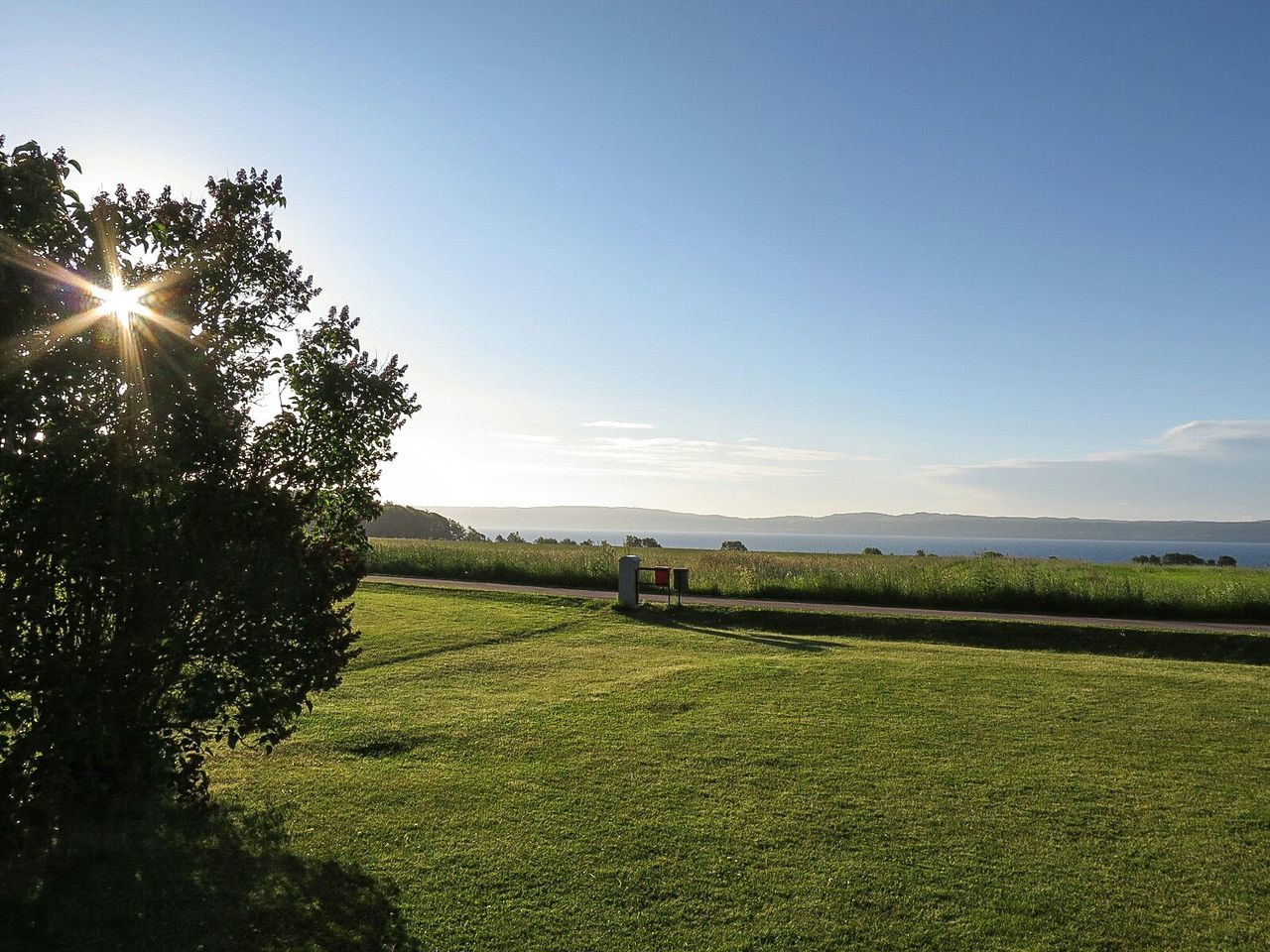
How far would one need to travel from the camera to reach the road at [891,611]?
18.3 metres

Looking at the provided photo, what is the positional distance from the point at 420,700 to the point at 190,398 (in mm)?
5994

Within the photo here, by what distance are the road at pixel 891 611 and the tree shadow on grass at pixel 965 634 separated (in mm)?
603

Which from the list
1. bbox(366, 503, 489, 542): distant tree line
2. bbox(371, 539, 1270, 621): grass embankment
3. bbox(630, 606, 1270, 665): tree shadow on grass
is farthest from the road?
bbox(366, 503, 489, 542): distant tree line

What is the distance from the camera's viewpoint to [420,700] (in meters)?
10.2

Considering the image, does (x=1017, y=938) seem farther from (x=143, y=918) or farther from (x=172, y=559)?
(x=172, y=559)

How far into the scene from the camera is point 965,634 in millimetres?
17656

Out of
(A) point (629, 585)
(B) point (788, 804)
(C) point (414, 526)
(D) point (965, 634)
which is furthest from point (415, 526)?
(B) point (788, 804)

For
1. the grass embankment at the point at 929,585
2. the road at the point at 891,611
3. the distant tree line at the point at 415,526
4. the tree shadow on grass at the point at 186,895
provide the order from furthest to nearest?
the distant tree line at the point at 415,526 → the grass embankment at the point at 929,585 → the road at the point at 891,611 → the tree shadow on grass at the point at 186,895

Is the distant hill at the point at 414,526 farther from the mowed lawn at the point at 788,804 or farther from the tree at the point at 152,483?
the tree at the point at 152,483

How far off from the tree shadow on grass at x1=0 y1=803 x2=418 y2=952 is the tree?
16.0 inches

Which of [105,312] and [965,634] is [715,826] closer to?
[105,312]

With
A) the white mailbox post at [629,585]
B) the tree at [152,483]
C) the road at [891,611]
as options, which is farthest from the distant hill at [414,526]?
the tree at [152,483]

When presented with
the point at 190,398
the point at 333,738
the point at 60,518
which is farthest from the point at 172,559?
the point at 333,738

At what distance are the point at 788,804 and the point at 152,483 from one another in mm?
5484
